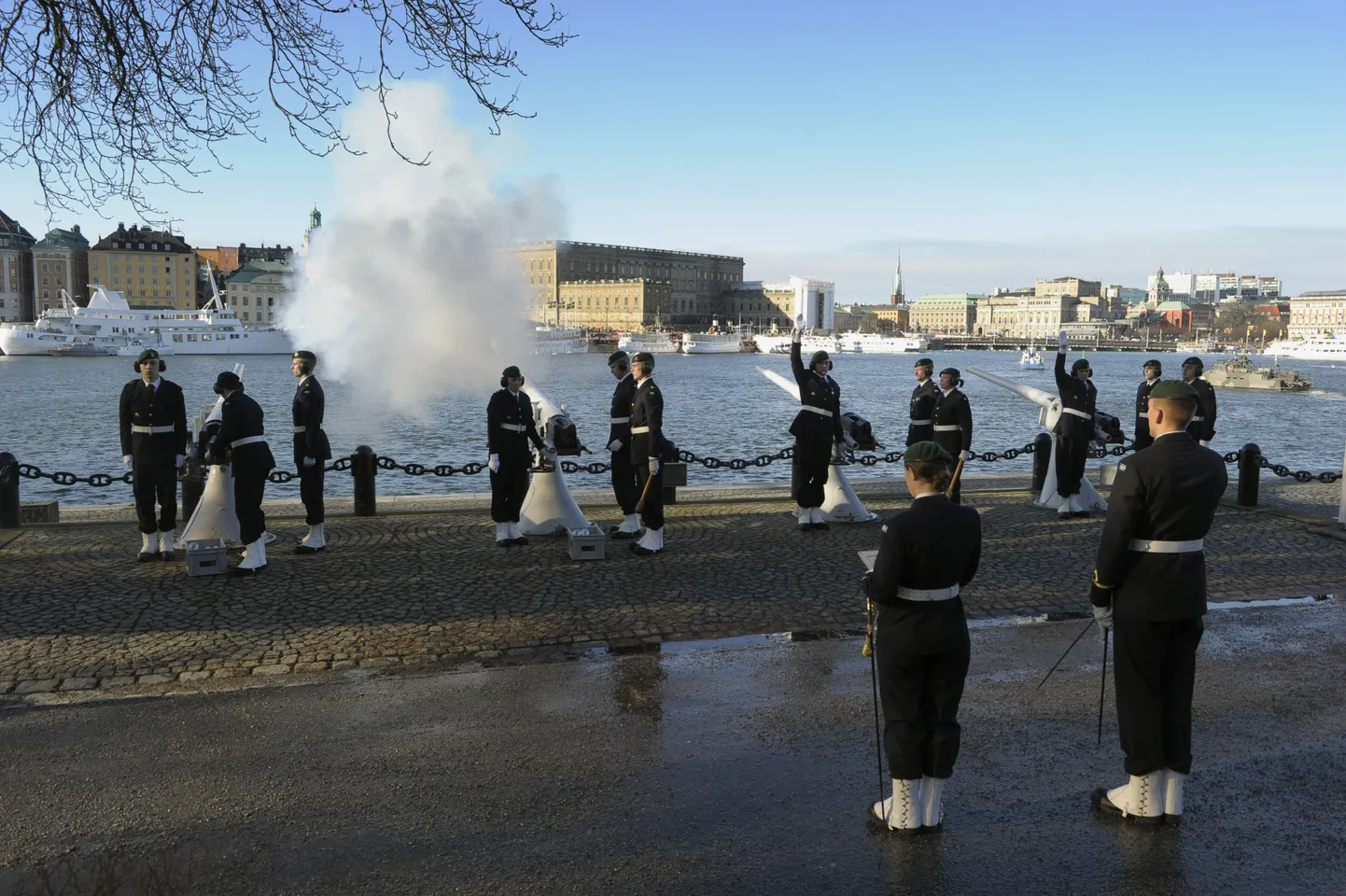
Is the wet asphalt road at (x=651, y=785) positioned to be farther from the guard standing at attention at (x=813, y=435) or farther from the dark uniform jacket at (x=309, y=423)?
the guard standing at attention at (x=813, y=435)

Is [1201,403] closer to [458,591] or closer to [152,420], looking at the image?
[458,591]

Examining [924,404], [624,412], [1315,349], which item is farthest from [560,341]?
[1315,349]

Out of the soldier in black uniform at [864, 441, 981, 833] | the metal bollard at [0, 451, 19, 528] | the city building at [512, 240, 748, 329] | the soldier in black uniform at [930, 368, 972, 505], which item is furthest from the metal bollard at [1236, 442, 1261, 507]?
the city building at [512, 240, 748, 329]

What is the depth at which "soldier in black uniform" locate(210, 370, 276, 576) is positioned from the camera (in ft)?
28.8

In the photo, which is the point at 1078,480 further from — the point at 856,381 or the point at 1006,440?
the point at 856,381

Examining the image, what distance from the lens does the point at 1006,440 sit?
33.5 m

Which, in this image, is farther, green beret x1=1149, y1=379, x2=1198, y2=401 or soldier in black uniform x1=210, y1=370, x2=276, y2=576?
soldier in black uniform x1=210, y1=370, x2=276, y2=576

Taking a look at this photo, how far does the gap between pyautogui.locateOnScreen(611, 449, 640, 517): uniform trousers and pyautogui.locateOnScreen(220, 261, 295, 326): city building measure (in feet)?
426

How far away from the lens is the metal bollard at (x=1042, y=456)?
41.4 ft

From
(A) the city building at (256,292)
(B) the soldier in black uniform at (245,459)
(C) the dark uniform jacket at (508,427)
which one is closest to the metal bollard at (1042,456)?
(C) the dark uniform jacket at (508,427)


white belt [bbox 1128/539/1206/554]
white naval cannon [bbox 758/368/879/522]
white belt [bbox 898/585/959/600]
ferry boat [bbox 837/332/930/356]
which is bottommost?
white naval cannon [bbox 758/368/879/522]

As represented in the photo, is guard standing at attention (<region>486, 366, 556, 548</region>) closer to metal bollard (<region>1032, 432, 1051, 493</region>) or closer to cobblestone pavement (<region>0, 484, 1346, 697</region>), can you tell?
cobblestone pavement (<region>0, 484, 1346, 697</region>)

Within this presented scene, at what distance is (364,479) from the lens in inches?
450

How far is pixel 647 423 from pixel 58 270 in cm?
14883
